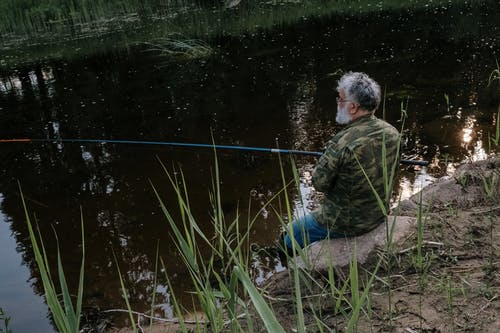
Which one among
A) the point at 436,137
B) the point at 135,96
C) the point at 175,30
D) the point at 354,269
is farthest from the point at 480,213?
the point at 175,30

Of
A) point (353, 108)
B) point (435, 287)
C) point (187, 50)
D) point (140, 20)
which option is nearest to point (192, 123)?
point (187, 50)

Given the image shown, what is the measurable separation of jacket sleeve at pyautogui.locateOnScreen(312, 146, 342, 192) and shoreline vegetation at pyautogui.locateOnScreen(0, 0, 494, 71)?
8.37m

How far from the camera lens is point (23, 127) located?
8109 mm

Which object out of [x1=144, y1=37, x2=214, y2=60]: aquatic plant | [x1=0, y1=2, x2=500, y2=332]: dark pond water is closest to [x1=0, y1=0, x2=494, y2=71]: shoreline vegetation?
[x1=144, y1=37, x2=214, y2=60]: aquatic plant

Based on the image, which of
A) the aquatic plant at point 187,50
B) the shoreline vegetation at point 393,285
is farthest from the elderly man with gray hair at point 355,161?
the aquatic plant at point 187,50

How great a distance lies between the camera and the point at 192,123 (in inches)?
292

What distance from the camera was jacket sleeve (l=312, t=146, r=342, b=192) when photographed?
3.01 m

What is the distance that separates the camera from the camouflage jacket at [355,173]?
2910 mm

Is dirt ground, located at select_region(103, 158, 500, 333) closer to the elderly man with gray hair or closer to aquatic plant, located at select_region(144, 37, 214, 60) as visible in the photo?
the elderly man with gray hair

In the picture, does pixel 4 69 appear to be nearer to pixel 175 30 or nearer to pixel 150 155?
pixel 175 30

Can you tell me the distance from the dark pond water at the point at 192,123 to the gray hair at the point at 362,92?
4.99 feet

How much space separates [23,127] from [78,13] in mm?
12083

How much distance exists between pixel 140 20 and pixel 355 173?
15.0 m

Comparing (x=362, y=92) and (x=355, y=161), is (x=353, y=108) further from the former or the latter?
(x=355, y=161)
